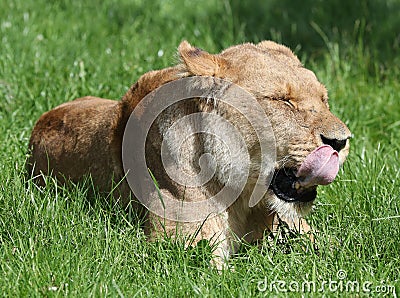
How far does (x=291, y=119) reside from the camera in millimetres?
3670

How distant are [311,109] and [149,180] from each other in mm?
875

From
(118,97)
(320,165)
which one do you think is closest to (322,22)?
(118,97)

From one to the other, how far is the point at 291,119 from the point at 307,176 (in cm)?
27

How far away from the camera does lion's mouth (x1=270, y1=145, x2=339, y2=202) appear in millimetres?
3584

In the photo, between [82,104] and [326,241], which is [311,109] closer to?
[326,241]

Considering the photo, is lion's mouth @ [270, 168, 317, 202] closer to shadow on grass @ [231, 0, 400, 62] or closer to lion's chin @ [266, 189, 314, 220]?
lion's chin @ [266, 189, 314, 220]

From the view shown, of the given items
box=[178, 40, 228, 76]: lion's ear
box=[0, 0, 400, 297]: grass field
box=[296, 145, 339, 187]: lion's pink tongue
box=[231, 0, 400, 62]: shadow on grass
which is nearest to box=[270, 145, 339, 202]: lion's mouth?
box=[296, 145, 339, 187]: lion's pink tongue

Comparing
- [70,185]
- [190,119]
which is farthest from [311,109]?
[70,185]

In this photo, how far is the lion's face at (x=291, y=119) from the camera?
362 centimetres

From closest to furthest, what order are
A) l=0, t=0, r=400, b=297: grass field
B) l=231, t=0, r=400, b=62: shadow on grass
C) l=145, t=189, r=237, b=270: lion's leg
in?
l=0, t=0, r=400, b=297: grass field
l=145, t=189, r=237, b=270: lion's leg
l=231, t=0, r=400, b=62: shadow on grass

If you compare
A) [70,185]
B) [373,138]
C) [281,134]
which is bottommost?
[373,138]

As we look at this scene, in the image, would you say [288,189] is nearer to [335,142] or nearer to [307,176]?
[307,176]

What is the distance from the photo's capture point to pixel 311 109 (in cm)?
369

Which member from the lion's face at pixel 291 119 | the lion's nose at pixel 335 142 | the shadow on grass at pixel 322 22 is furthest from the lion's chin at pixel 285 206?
the shadow on grass at pixel 322 22
